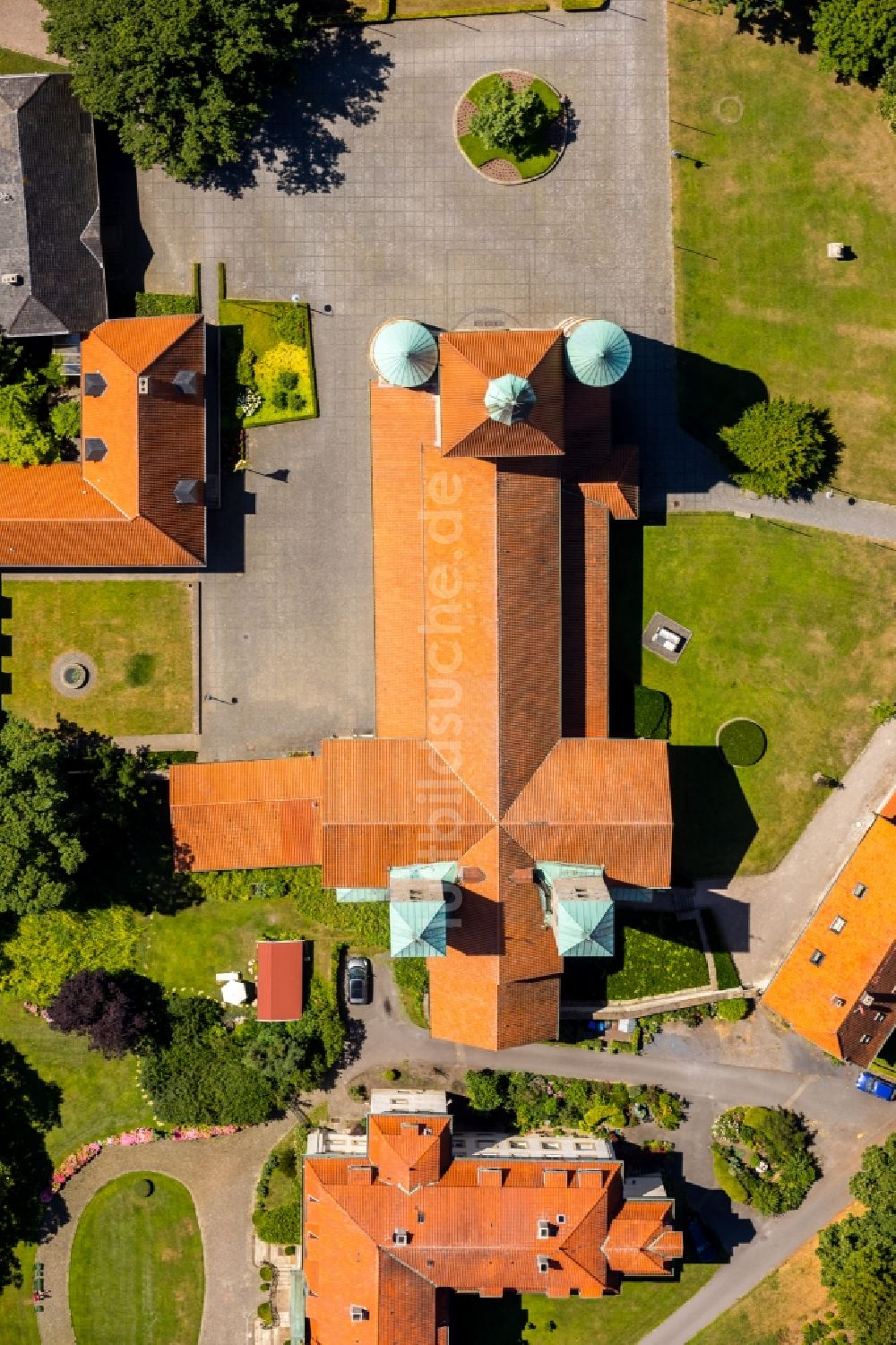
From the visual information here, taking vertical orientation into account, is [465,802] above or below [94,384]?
below

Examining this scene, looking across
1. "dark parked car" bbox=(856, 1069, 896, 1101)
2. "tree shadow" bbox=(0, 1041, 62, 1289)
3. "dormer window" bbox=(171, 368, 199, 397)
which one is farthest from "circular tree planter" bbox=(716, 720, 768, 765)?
"tree shadow" bbox=(0, 1041, 62, 1289)

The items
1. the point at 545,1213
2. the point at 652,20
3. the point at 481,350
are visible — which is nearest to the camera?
the point at 481,350

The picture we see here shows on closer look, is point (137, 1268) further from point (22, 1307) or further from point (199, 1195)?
point (22, 1307)

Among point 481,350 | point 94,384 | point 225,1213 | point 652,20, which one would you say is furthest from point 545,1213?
point 652,20

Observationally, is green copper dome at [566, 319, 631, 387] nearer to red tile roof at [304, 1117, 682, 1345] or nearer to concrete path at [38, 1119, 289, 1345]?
red tile roof at [304, 1117, 682, 1345]

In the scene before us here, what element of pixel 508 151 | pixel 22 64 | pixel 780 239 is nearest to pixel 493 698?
pixel 508 151

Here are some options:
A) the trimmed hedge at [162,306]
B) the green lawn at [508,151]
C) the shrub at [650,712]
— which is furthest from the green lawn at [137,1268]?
the green lawn at [508,151]

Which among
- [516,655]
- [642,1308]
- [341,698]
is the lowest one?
[642,1308]

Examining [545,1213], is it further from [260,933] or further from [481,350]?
[481,350]
